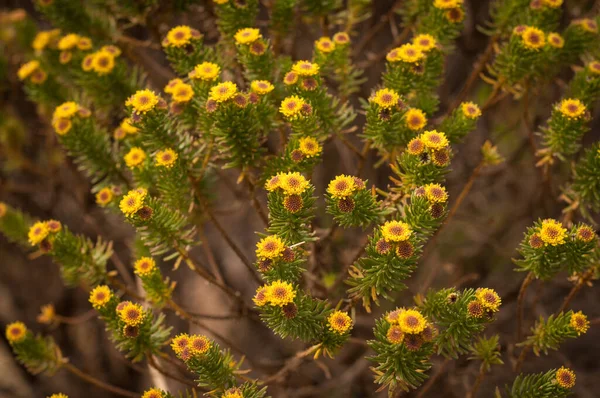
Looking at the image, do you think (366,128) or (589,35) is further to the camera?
(589,35)

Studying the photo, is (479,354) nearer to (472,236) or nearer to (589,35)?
(589,35)

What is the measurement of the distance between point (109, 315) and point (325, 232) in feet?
1.93

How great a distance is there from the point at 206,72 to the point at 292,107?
8.9 inches

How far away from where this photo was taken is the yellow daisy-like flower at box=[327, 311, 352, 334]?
1.03 meters

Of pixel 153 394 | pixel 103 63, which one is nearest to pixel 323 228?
pixel 103 63

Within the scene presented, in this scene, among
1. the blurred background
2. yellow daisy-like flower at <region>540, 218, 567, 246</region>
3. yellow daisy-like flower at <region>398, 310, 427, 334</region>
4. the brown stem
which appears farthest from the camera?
the blurred background

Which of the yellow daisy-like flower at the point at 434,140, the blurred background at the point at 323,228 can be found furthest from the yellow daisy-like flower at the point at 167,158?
the blurred background at the point at 323,228

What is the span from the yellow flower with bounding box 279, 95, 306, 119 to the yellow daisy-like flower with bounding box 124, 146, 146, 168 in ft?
1.23

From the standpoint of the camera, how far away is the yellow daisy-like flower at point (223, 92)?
112 centimetres

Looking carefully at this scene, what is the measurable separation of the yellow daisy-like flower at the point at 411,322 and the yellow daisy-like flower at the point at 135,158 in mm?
695

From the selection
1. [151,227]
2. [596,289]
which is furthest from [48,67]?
[596,289]

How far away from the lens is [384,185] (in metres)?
2.16

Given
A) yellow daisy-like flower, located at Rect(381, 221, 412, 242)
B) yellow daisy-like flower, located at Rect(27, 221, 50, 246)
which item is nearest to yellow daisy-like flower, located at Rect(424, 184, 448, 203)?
yellow daisy-like flower, located at Rect(381, 221, 412, 242)

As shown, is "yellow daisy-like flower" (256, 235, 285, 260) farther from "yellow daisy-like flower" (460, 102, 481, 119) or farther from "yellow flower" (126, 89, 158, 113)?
"yellow daisy-like flower" (460, 102, 481, 119)
